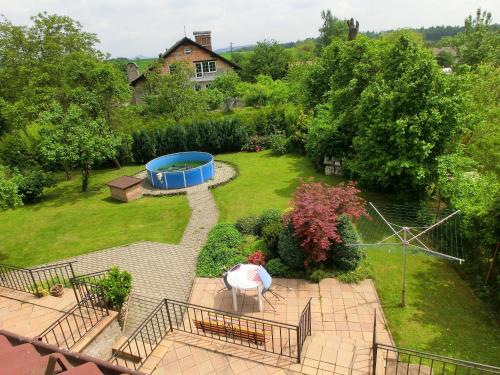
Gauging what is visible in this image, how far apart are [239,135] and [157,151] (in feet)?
23.9

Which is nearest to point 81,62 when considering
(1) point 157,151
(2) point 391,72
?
(1) point 157,151

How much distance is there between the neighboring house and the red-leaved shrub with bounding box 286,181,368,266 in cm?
3765

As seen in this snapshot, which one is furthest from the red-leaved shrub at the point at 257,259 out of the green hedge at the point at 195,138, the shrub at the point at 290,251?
the green hedge at the point at 195,138

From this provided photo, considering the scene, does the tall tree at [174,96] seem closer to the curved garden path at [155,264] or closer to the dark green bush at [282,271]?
the curved garden path at [155,264]

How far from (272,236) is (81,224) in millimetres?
11727

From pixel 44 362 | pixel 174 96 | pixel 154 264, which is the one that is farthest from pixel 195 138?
pixel 44 362

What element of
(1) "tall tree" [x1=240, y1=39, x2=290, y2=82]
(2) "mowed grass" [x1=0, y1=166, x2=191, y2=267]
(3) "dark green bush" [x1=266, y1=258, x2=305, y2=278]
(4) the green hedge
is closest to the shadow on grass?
(3) "dark green bush" [x1=266, y1=258, x2=305, y2=278]

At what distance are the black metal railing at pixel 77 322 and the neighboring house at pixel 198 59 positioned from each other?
39268mm

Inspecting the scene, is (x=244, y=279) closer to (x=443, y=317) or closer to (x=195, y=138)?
(x=443, y=317)

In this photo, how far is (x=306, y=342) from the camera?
31.1 feet

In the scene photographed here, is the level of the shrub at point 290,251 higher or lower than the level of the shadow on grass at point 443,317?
higher

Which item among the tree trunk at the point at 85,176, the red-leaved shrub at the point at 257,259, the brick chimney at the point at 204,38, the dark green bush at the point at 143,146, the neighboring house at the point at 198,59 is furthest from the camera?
the brick chimney at the point at 204,38

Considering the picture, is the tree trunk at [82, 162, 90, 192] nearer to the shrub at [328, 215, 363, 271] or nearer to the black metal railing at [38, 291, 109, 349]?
the black metal railing at [38, 291, 109, 349]

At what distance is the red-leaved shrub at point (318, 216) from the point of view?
12.2 meters
